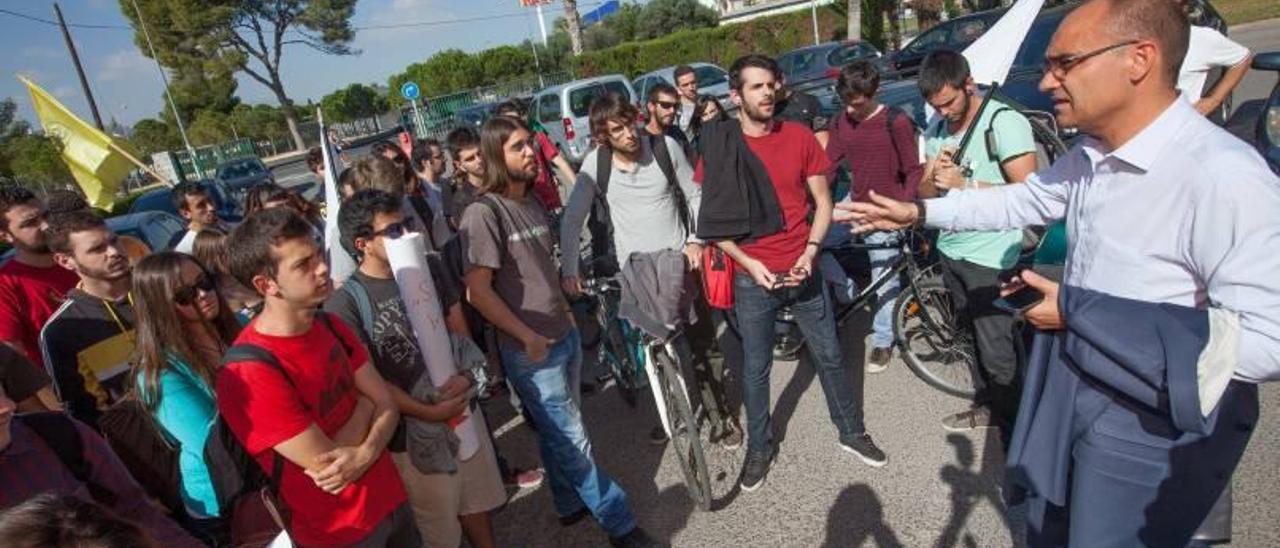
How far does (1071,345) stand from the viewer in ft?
5.10

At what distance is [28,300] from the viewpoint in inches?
122

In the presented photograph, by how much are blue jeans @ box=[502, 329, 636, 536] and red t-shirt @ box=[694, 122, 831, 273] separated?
0.96 metres

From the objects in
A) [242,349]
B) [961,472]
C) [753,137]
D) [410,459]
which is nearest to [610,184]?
[753,137]

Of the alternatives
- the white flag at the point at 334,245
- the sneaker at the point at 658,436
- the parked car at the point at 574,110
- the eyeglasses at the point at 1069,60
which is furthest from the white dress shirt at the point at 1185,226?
the parked car at the point at 574,110

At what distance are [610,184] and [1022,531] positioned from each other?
2241 millimetres

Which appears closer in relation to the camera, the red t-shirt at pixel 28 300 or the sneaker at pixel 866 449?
the red t-shirt at pixel 28 300

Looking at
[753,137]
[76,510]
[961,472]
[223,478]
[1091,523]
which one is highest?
[753,137]

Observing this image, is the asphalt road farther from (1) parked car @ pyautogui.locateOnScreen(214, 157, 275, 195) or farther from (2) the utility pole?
(2) the utility pole

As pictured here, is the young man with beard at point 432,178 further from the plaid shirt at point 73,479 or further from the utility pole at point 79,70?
the utility pole at point 79,70

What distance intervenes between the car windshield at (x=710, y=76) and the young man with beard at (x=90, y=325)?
1319 cm

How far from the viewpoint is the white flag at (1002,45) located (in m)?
2.50

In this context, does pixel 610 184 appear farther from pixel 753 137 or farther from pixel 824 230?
pixel 824 230

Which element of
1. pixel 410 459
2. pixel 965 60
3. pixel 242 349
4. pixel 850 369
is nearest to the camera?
pixel 242 349

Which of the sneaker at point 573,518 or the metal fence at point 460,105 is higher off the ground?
Answer: the metal fence at point 460,105
